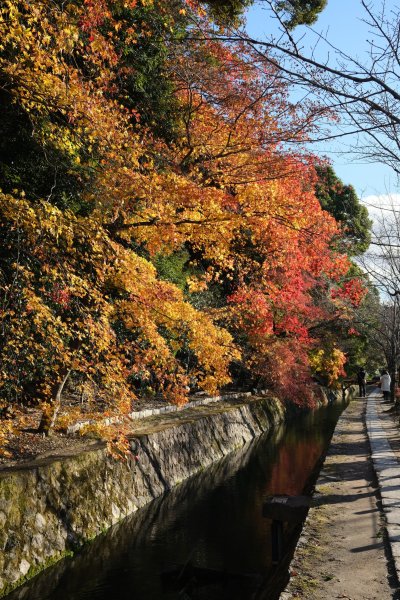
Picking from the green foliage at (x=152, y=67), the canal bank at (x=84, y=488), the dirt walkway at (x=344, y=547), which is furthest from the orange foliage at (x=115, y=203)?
the dirt walkway at (x=344, y=547)

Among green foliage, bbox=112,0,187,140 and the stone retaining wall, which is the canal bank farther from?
green foliage, bbox=112,0,187,140

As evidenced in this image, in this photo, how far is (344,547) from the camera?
649cm

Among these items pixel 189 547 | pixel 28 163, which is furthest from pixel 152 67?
pixel 189 547

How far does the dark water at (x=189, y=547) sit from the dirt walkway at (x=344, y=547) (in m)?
0.65

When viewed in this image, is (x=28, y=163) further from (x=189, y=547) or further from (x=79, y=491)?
(x=189, y=547)

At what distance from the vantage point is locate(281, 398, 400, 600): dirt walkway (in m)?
5.30

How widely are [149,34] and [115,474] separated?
33.8ft

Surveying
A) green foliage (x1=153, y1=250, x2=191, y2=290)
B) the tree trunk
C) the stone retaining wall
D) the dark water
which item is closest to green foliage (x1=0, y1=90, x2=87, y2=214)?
the tree trunk

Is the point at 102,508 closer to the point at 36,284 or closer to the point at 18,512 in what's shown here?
the point at 18,512

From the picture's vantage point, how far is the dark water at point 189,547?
24.8ft

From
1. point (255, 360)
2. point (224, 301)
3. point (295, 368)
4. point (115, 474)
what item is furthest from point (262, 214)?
point (295, 368)

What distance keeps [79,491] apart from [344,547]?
476cm

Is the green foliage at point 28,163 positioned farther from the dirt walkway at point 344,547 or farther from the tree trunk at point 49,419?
the dirt walkway at point 344,547

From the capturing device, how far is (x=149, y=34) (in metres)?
13.2
